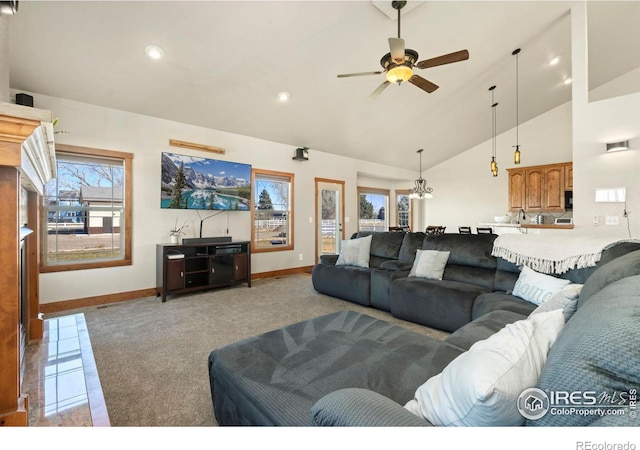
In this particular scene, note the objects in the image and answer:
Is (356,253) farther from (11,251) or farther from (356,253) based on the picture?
(11,251)

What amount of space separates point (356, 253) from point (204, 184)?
2.70 meters

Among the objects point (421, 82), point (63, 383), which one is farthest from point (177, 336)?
point (421, 82)

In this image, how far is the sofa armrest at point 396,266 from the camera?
3.66 metres

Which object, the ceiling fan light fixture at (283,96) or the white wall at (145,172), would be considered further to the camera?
the ceiling fan light fixture at (283,96)

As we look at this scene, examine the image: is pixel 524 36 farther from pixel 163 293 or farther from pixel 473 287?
pixel 163 293

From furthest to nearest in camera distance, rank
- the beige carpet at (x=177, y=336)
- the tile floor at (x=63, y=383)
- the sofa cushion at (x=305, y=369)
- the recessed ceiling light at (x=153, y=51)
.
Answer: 1. the recessed ceiling light at (x=153, y=51)
2. the beige carpet at (x=177, y=336)
3. the tile floor at (x=63, y=383)
4. the sofa cushion at (x=305, y=369)

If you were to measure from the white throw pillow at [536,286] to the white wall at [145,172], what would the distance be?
163 inches

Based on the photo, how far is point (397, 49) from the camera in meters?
2.58

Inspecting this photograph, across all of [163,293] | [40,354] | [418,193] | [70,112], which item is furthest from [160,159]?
[418,193]

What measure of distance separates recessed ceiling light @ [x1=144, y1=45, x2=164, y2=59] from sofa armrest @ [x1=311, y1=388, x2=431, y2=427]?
3777 mm

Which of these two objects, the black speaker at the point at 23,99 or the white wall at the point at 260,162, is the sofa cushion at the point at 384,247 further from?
the black speaker at the point at 23,99

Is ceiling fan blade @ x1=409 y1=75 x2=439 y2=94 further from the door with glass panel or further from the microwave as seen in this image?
the microwave

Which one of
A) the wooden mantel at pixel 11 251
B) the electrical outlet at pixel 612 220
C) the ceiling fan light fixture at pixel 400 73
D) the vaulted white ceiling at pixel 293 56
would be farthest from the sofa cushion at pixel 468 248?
the wooden mantel at pixel 11 251
